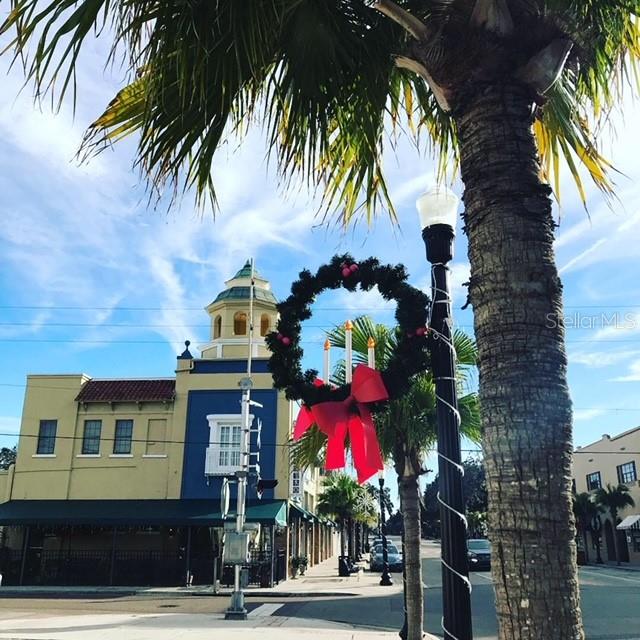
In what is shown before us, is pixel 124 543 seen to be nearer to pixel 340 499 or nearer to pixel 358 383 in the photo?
pixel 340 499

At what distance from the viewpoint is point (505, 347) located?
9.26 feet

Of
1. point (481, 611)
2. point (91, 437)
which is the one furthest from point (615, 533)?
point (91, 437)

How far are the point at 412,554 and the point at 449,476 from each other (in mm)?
5288

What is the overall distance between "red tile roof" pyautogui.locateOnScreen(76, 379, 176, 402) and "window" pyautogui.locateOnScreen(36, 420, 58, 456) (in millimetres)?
1465

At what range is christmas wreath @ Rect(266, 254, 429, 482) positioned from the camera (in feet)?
15.1

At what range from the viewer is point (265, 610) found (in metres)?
16.6

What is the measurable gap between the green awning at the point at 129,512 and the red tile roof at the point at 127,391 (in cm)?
400

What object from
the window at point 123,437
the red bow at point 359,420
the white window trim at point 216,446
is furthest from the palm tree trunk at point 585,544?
the red bow at point 359,420

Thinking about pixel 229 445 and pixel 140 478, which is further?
pixel 140 478

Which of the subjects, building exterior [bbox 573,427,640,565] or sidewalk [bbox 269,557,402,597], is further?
building exterior [bbox 573,427,640,565]

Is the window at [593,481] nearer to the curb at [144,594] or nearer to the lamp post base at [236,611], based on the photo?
the curb at [144,594]

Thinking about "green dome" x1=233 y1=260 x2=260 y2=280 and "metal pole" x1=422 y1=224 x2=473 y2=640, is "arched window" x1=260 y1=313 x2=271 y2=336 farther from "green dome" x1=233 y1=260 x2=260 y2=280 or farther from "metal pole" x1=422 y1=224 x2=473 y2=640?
"metal pole" x1=422 y1=224 x2=473 y2=640

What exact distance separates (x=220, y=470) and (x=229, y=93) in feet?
77.5

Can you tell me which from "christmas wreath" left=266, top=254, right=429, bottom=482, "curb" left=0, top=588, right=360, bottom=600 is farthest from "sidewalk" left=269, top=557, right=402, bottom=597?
"christmas wreath" left=266, top=254, right=429, bottom=482
